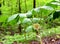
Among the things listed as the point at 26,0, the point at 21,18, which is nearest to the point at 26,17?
the point at 21,18

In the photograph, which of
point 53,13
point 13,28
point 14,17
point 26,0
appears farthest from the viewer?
point 13,28

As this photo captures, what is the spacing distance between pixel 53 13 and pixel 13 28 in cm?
1428

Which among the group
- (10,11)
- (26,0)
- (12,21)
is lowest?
(10,11)

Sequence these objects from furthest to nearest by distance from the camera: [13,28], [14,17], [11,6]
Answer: [13,28]
[11,6]
[14,17]

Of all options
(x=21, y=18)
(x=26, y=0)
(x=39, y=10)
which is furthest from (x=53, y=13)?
(x=26, y=0)

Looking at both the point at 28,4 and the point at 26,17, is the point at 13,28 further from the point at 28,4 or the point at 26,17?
the point at 26,17

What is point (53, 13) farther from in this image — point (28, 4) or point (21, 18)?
point (28, 4)

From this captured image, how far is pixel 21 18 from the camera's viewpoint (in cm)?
114

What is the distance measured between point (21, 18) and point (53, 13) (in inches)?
9.4

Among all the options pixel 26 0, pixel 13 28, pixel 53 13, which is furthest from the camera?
pixel 13 28

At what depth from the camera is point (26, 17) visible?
1.14m

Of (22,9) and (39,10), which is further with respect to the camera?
(22,9)

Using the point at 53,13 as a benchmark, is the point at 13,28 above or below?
below

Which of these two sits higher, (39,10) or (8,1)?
(39,10)
